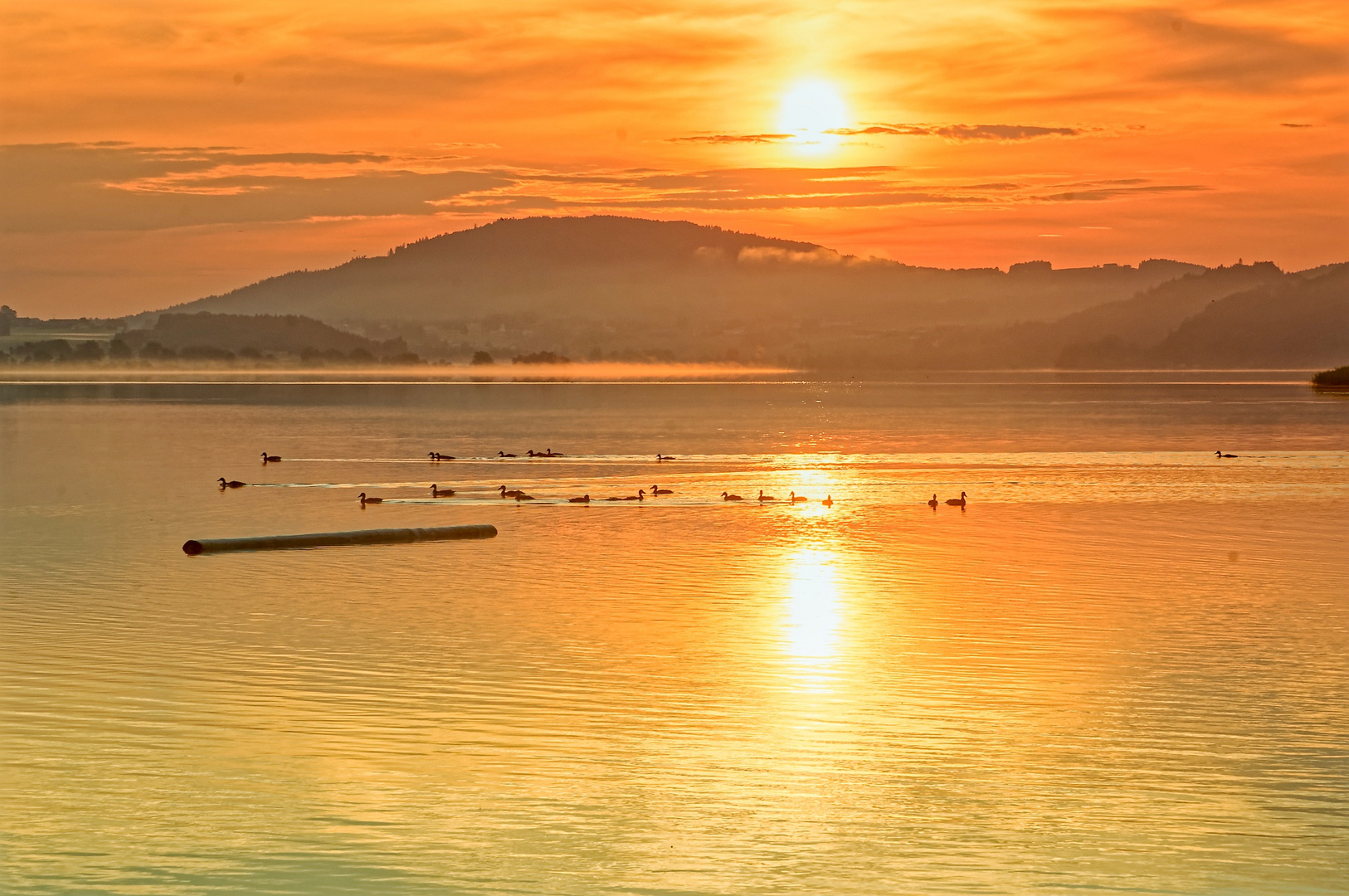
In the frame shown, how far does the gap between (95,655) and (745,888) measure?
13.5 m

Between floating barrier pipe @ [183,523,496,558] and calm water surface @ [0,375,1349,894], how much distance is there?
66 centimetres

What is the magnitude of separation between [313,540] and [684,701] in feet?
61.8

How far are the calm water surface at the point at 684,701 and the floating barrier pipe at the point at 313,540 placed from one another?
2.15ft

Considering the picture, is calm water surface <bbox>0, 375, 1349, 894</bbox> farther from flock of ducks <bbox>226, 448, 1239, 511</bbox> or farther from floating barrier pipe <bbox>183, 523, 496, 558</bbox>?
flock of ducks <bbox>226, 448, 1239, 511</bbox>

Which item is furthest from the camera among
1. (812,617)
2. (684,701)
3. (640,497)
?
(640,497)

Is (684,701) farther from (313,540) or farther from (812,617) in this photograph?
(313,540)

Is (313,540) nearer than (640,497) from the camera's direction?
Yes

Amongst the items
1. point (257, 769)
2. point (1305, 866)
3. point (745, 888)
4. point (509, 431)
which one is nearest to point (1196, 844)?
point (1305, 866)

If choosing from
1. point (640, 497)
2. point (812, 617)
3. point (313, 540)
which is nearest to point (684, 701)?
point (812, 617)

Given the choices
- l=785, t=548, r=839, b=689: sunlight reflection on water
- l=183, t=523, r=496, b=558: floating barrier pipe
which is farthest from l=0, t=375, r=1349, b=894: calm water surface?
l=183, t=523, r=496, b=558: floating barrier pipe

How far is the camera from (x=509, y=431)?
109125 millimetres

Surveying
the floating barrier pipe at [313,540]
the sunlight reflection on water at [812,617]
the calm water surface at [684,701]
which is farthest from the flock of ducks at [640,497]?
the sunlight reflection on water at [812,617]

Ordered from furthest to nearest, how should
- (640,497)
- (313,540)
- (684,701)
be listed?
(640,497)
(313,540)
(684,701)

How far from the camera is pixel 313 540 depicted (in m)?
37.2
